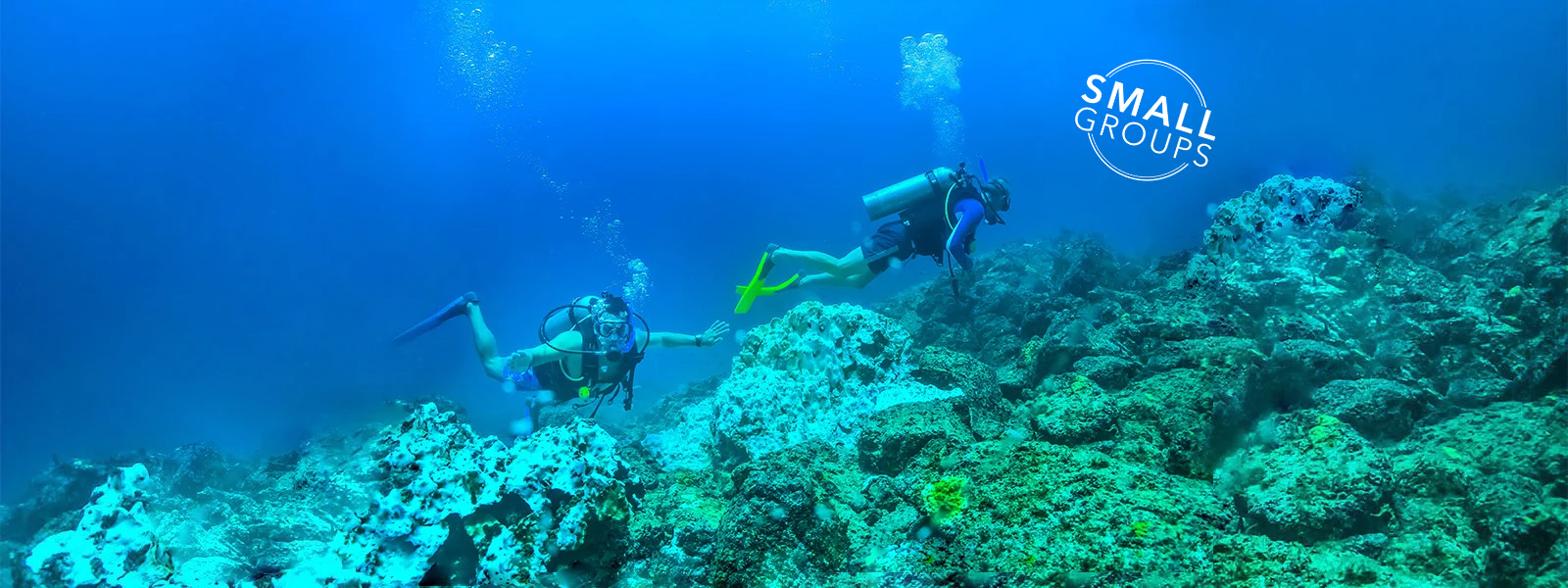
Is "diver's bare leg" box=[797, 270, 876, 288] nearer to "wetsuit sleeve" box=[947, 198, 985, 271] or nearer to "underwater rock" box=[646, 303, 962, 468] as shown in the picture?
"wetsuit sleeve" box=[947, 198, 985, 271]

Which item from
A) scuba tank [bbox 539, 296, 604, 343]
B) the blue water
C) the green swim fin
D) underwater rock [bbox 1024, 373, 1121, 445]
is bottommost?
underwater rock [bbox 1024, 373, 1121, 445]

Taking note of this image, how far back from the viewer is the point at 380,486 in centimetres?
259

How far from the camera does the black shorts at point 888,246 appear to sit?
779cm

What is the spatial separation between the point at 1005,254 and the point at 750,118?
74.9m

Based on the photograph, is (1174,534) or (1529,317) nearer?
(1174,534)

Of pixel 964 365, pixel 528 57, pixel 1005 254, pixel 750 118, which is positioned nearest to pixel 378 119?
pixel 528 57

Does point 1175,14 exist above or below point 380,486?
above

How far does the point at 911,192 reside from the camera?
7.53 metres

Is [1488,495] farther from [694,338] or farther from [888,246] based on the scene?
[694,338]

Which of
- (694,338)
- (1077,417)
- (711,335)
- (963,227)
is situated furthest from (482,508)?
(963,227)

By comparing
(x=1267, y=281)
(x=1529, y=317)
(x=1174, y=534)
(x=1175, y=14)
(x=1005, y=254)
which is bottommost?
(x=1174, y=534)

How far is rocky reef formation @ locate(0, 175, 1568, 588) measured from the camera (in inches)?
80.5

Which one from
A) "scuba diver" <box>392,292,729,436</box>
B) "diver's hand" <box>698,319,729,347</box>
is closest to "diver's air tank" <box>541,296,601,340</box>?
"scuba diver" <box>392,292,729,436</box>

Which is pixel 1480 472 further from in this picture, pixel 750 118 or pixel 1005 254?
pixel 750 118
